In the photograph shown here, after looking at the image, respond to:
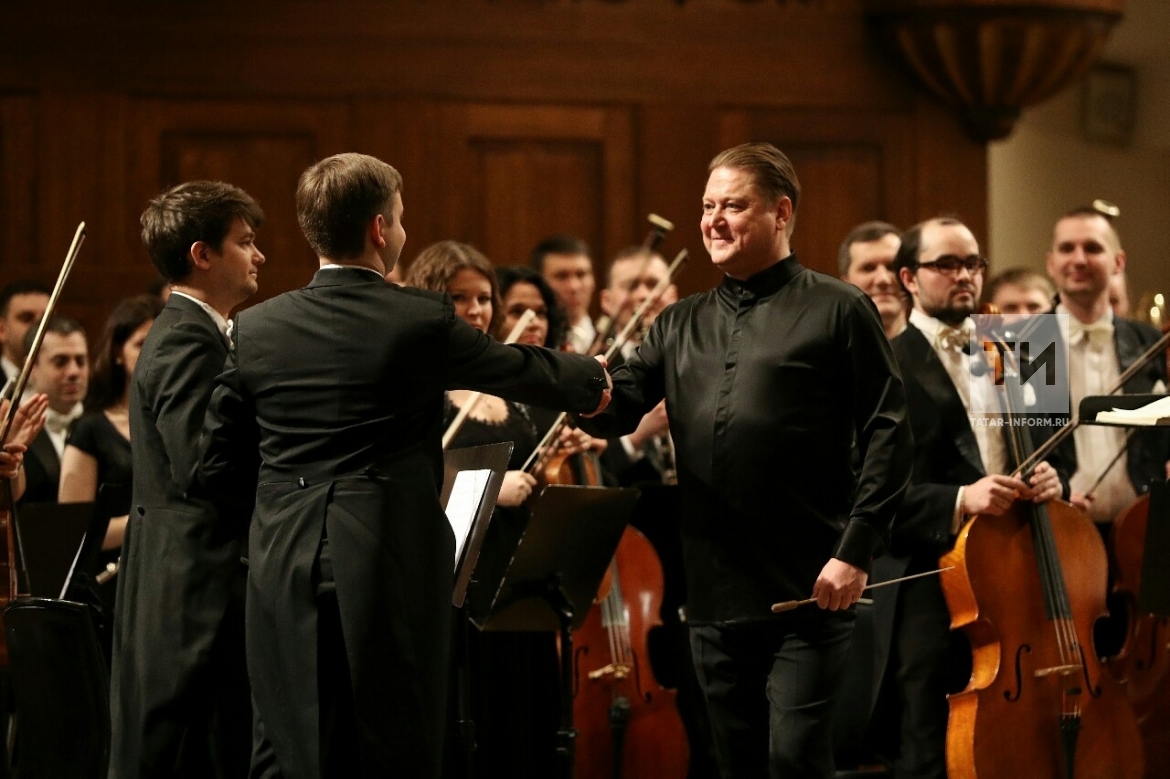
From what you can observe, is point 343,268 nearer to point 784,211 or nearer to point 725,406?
point 725,406

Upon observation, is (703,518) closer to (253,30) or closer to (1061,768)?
(1061,768)

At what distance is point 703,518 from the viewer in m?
2.91

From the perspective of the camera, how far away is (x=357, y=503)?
2.42 m

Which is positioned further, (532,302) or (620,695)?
(532,302)

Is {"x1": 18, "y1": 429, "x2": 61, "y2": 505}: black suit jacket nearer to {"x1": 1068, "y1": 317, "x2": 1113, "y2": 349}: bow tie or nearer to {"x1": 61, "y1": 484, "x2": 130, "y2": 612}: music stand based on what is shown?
{"x1": 61, "y1": 484, "x2": 130, "y2": 612}: music stand

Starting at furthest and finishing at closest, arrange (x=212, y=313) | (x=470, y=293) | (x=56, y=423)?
1. (x=56, y=423)
2. (x=470, y=293)
3. (x=212, y=313)

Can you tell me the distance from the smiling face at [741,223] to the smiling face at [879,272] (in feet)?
5.26

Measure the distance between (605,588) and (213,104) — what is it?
2.86 meters

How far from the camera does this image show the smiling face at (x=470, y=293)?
365cm

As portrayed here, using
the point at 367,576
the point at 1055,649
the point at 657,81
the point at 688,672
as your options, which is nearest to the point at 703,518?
the point at 367,576

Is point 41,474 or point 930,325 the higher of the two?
point 930,325

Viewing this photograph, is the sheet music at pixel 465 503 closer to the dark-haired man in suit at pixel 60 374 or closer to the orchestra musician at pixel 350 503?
the orchestra musician at pixel 350 503

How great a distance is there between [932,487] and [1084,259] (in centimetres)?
124

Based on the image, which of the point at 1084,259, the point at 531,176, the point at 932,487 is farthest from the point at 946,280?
the point at 531,176
